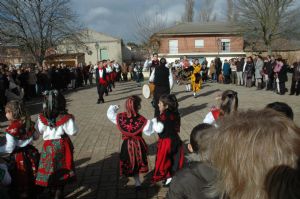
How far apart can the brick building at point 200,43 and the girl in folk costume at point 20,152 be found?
4247 centimetres

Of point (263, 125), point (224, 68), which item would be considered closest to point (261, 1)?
point (224, 68)

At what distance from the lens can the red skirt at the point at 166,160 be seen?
4855mm

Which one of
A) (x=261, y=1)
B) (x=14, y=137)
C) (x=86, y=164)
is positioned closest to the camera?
(x=14, y=137)

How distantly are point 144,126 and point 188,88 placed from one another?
13454 millimetres

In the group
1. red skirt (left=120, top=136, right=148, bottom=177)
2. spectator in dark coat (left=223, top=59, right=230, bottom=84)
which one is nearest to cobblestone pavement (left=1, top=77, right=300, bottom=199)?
red skirt (left=120, top=136, right=148, bottom=177)

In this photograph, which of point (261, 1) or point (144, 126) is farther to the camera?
point (261, 1)

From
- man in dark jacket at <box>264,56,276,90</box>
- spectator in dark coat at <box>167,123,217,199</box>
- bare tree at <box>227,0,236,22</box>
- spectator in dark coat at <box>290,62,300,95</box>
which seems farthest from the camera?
bare tree at <box>227,0,236,22</box>

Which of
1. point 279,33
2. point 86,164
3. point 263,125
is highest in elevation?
point 279,33

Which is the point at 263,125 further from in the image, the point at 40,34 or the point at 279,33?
the point at 279,33

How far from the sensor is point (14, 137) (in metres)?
4.13

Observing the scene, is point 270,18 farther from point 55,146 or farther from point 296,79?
point 55,146

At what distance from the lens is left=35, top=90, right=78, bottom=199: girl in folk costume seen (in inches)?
160

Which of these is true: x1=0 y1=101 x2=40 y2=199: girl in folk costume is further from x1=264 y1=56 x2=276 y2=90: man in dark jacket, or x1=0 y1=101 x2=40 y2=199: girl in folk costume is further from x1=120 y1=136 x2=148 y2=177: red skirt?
x1=264 y1=56 x2=276 y2=90: man in dark jacket

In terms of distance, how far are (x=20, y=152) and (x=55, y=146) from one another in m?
0.44
